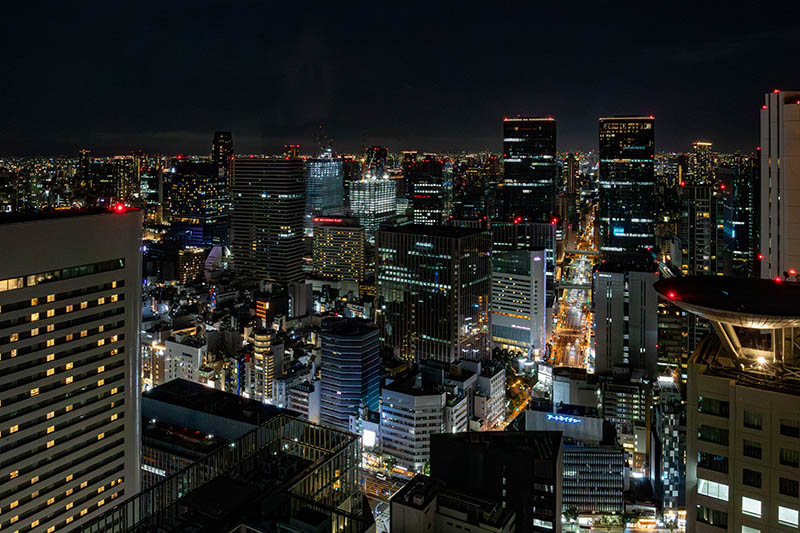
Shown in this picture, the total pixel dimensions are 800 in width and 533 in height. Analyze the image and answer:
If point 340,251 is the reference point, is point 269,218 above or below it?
above

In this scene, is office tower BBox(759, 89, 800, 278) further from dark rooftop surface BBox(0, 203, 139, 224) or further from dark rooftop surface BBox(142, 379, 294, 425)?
dark rooftop surface BBox(142, 379, 294, 425)

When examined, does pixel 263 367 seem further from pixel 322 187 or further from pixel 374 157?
pixel 374 157

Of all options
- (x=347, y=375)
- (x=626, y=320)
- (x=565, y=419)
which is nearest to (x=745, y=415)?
(x=565, y=419)

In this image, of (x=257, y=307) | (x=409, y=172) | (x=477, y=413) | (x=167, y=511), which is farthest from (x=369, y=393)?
(x=409, y=172)

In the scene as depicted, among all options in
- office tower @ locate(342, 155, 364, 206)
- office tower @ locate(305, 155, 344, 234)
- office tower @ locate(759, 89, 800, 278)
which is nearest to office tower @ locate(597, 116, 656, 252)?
office tower @ locate(305, 155, 344, 234)

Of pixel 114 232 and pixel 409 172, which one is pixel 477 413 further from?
pixel 409 172

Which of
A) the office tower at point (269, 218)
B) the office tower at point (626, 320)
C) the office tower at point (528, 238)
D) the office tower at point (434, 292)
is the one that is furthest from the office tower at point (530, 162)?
the office tower at point (626, 320)
